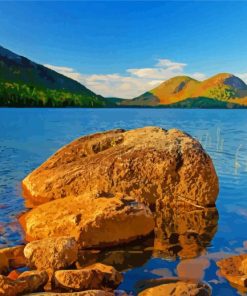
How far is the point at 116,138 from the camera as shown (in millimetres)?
16797

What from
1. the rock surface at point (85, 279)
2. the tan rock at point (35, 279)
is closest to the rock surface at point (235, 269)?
the rock surface at point (85, 279)

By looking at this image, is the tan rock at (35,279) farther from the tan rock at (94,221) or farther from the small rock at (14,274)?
the tan rock at (94,221)

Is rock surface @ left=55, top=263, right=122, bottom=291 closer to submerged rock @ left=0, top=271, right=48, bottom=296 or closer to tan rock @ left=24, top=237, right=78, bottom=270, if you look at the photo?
submerged rock @ left=0, top=271, right=48, bottom=296

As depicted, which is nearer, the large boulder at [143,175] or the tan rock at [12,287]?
the tan rock at [12,287]

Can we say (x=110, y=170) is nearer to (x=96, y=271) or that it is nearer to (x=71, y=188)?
(x=71, y=188)

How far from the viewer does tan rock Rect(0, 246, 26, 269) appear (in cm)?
926

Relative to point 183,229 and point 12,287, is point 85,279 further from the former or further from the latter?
point 183,229

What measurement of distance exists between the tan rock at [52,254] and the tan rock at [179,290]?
75.5 inches

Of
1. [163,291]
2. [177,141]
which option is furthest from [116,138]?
[163,291]

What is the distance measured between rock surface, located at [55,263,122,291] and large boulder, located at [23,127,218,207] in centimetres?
536

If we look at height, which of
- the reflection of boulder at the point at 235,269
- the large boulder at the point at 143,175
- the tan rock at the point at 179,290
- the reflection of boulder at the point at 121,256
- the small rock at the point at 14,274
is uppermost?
the large boulder at the point at 143,175

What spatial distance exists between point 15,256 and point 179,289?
4.11 meters

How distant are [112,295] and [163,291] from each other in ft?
3.29

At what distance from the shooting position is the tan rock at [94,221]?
10.5 meters
